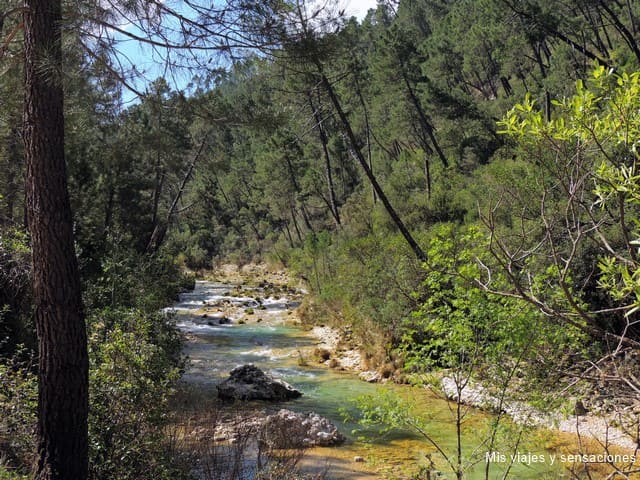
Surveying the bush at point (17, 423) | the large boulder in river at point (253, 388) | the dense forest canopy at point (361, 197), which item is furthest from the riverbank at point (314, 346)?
the bush at point (17, 423)

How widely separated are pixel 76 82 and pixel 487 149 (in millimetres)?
24517

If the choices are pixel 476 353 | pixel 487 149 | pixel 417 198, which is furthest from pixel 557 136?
pixel 487 149

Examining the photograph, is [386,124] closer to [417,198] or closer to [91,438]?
[417,198]

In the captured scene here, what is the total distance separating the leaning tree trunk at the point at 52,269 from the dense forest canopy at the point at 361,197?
0.39ft

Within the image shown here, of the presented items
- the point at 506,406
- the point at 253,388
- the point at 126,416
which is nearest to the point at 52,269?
the point at 126,416

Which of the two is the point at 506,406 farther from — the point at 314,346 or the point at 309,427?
the point at 314,346

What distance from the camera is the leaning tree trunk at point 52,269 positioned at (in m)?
4.15

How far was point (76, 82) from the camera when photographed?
4.47m

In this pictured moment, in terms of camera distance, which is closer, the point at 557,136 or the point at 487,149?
the point at 557,136

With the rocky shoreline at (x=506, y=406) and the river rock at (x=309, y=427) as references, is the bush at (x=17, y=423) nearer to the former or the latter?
the river rock at (x=309, y=427)

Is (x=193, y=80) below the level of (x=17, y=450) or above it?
above

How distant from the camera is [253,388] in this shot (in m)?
10.2

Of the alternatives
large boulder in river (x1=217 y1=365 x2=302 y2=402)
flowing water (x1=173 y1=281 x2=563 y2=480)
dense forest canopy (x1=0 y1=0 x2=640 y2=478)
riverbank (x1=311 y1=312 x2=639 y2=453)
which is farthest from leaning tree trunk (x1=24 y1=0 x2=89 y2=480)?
large boulder in river (x1=217 y1=365 x2=302 y2=402)

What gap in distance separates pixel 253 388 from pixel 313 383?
193 cm
